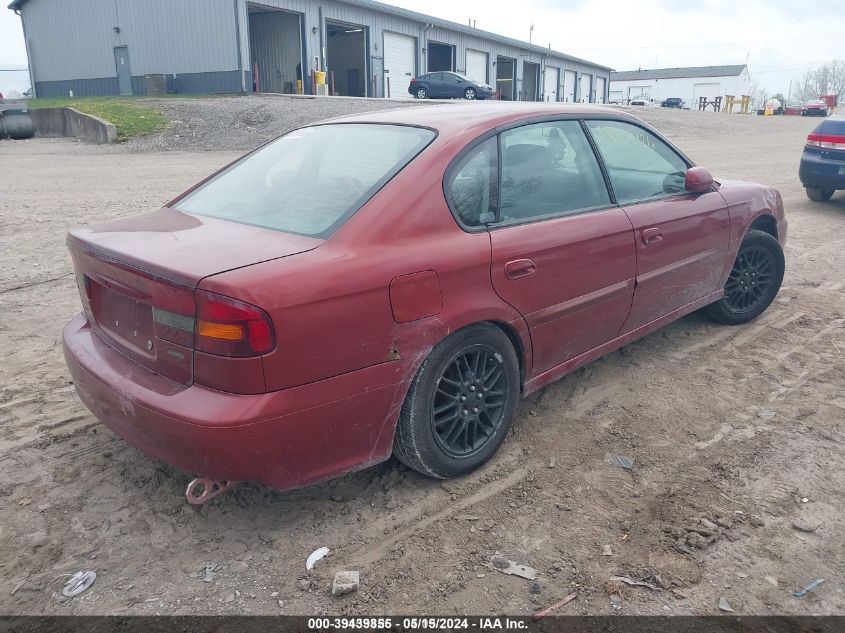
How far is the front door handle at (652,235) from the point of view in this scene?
3.81m

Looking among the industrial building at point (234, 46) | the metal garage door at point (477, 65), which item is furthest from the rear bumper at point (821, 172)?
the metal garage door at point (477, 65)

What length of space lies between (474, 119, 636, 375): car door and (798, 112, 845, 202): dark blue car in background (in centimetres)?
696

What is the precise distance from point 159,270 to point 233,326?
391 mm

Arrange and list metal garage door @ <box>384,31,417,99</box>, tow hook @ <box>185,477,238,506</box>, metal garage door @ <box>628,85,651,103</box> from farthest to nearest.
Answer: metal garage door @ <box>628,85,651,103</box>, metal garage door @ <box>384,31,417,99</box>, tow hook @ <box>185,477,238,506</box>

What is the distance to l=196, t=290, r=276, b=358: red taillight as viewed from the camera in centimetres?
235

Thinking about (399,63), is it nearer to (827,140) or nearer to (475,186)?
(827,140)

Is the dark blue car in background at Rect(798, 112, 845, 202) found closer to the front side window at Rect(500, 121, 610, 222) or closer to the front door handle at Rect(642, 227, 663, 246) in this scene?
the front door handle at Rect(642, 227, 663, 246)

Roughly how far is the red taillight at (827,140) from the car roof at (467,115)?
673 centimetres

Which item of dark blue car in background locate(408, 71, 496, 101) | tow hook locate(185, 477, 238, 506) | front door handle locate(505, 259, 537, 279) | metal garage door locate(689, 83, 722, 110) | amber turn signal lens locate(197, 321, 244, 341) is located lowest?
tow hook locate(185, 477, 238, 506)

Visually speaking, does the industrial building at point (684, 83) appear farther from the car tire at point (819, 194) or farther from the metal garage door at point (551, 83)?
the car tire at point (819, 194)

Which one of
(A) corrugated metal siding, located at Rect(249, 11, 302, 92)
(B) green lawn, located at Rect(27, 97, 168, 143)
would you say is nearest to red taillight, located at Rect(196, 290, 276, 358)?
(B) green lawn, located at Rect(27, 97, 168, 143)

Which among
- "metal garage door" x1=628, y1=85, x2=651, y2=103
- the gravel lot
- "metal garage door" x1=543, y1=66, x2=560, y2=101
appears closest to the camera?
the gravel lot

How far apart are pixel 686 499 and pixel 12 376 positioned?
3.74 m

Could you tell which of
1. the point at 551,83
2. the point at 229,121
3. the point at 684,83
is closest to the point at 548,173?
the point at 229,121
